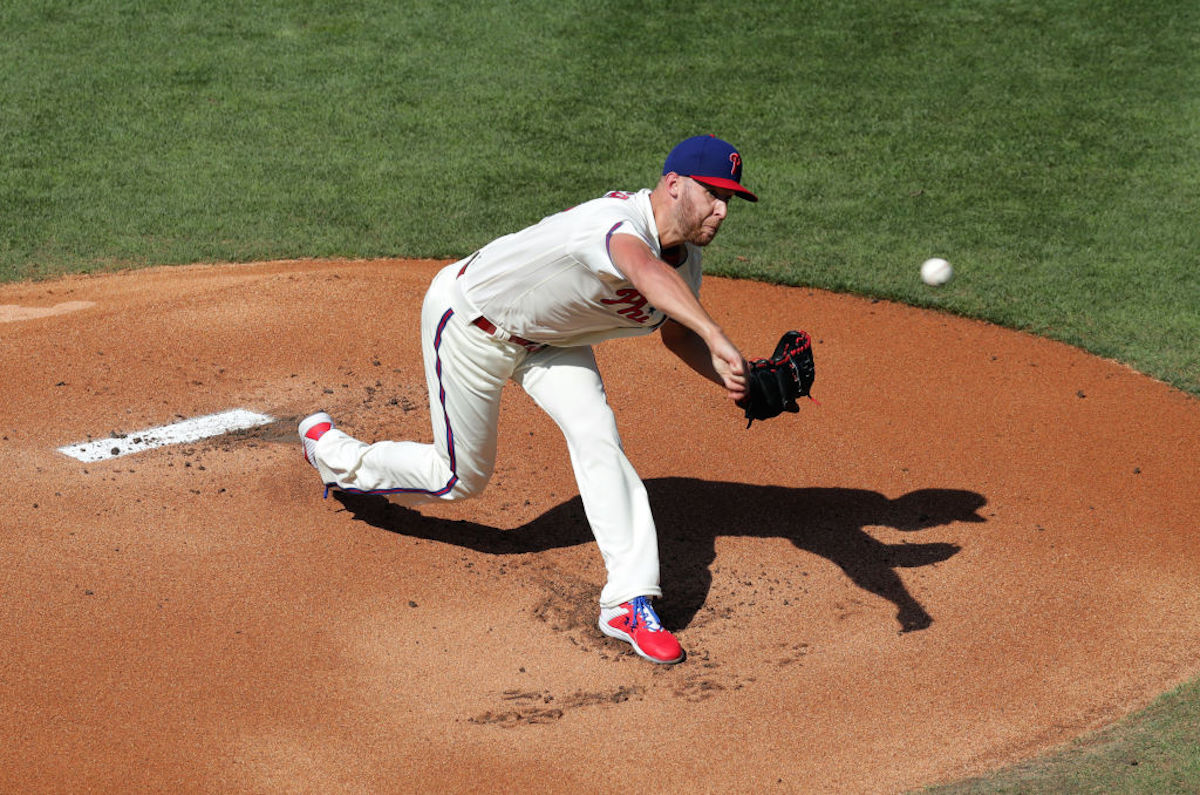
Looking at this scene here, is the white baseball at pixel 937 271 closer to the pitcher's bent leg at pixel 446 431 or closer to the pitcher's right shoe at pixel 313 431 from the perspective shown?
the pitcher's bent leg at pixel 446 431

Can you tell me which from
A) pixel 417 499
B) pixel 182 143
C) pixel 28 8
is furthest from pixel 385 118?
pixel 417 499

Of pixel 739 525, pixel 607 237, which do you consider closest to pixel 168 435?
pixel 739 525

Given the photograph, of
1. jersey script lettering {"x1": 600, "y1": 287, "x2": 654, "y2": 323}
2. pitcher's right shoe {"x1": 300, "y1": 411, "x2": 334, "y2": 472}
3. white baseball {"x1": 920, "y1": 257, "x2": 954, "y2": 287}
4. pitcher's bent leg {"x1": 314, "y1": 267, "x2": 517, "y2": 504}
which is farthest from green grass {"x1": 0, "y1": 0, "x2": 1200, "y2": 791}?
jersey script lettering {"x1": 600, "y1": 287, "x2": 654, "y2": 323}

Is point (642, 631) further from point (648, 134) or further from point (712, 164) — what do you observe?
point (648, 134)

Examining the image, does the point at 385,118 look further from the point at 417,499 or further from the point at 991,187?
the point at 417,499

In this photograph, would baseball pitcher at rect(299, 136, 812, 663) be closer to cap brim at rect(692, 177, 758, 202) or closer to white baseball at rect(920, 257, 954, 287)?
cap brim at rect(692, 177, 758, 202)

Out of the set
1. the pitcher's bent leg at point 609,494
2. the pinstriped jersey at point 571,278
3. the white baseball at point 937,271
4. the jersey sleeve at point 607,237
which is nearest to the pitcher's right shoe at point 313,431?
the pinstriped jersey at point 571,278
